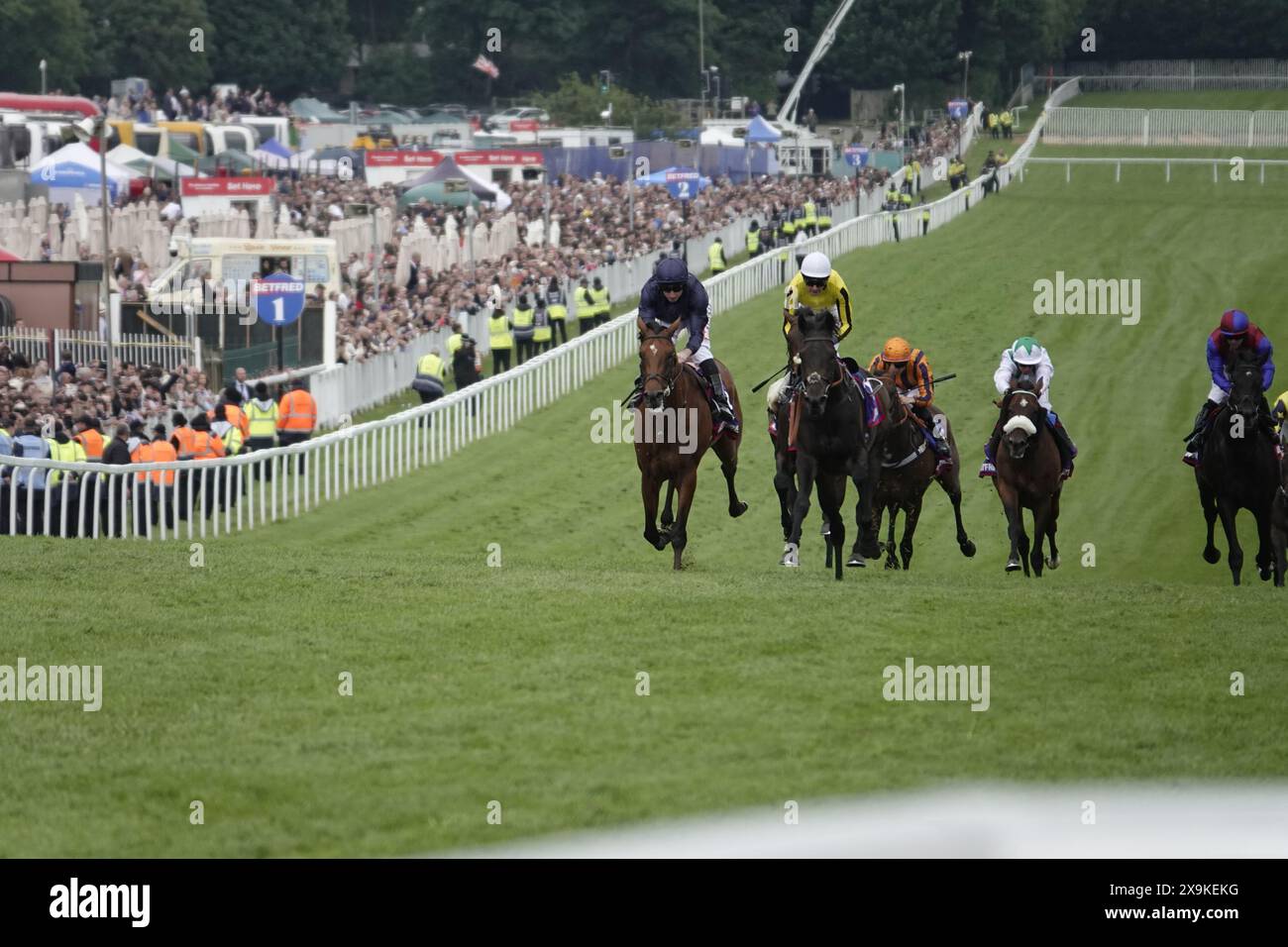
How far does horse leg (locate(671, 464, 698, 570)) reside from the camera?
14406mm

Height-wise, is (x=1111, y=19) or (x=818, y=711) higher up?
(x=1111, y=19)

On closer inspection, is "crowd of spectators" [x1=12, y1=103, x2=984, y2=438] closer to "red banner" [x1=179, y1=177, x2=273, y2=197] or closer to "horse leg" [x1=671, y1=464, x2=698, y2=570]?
"red banner" [x1=179, y1=177, x2=273, y2=197]

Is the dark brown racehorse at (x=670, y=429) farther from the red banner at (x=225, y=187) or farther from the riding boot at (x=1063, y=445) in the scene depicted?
the red banner at (x=225, y=187)

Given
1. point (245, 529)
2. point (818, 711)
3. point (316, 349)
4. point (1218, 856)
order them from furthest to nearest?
1. point (316, 349)
2. point (245, 529)
3. point (818, 711)
4. point (1218, 856)

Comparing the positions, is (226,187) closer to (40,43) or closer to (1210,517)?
(1210,517)

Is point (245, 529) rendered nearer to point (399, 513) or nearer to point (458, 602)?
point (399, 513)

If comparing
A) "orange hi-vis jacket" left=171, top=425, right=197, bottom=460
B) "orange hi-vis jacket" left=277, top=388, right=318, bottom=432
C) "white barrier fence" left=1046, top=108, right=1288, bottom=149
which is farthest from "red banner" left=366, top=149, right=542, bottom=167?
"orange hi-vis jacket" left=171, top=425, right=197, bottom=460

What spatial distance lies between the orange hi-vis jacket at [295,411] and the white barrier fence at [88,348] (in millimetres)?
5740

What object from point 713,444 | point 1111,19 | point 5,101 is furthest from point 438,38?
point 713,444

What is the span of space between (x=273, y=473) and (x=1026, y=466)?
7464mm

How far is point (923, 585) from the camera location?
13.8 metres

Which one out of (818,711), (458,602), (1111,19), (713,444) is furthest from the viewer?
(1111,19)

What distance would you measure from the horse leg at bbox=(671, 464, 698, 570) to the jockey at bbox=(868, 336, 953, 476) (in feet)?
7.35

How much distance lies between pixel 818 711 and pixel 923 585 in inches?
157
